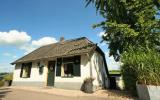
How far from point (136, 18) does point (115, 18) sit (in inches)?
67.5

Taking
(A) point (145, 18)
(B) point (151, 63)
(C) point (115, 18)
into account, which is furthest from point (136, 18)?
(B) point (151, 63)

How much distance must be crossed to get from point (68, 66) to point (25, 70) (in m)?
7.66

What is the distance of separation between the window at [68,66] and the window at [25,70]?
212 inches

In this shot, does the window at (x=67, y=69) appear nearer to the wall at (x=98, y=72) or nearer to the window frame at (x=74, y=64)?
the window frame at (x=74, y=64)

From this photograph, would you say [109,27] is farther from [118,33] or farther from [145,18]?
[145,18]

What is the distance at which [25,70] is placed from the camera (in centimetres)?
1992

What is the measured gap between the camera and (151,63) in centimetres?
796

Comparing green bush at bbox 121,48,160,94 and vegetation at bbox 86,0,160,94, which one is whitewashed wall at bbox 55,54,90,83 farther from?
green bush at bbox 121,48,160,94

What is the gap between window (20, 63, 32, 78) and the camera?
1925cm

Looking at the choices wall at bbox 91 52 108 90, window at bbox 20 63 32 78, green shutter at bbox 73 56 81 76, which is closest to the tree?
wall at bbox 91 52 108 90

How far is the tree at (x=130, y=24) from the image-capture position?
11492mm

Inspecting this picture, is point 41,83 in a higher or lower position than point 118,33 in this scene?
lower

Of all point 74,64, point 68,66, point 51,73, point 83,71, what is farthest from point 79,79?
point 51,73

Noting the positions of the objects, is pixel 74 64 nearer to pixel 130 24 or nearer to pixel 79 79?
pixel 79 79
